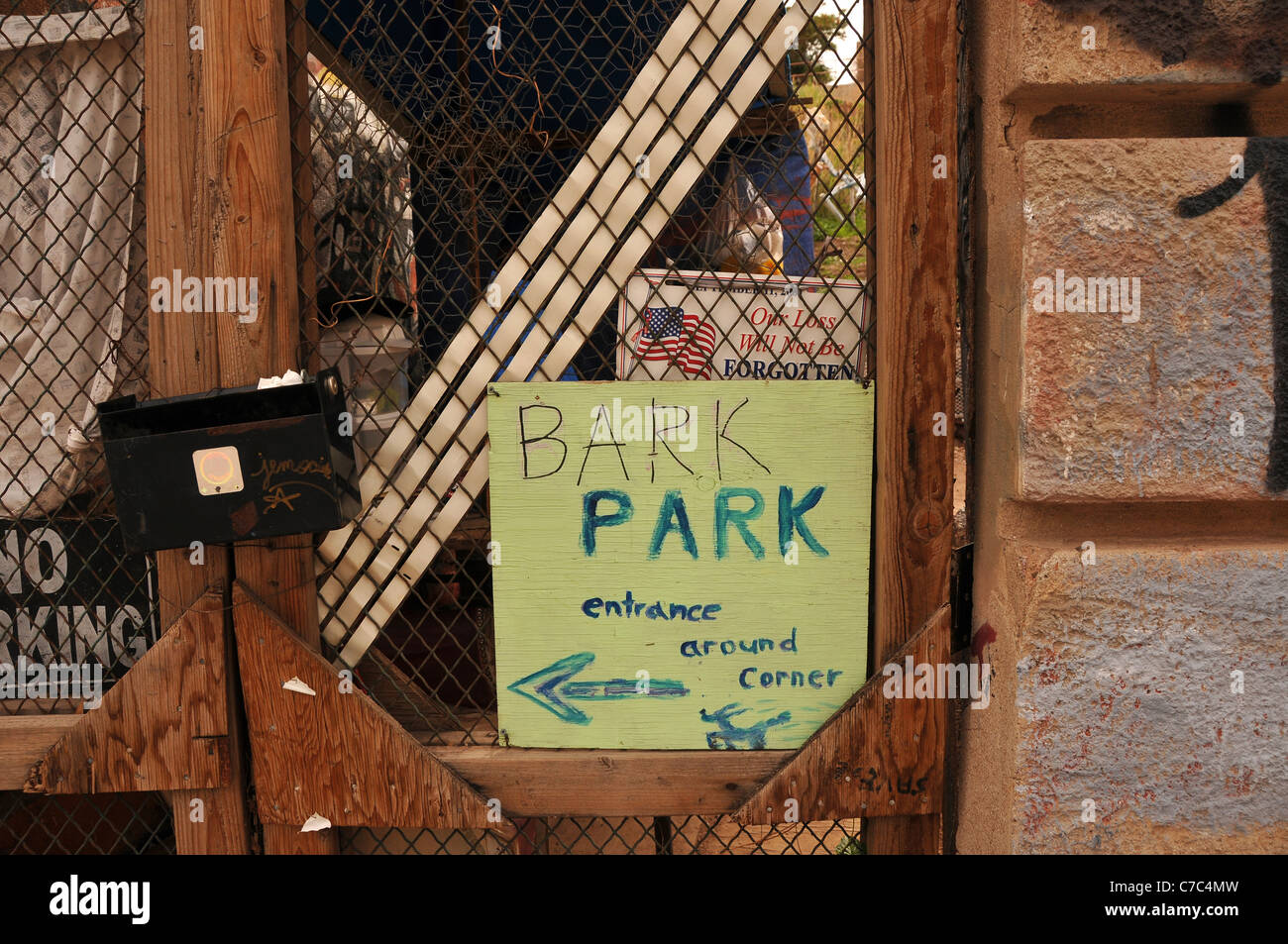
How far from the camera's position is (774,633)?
192cm

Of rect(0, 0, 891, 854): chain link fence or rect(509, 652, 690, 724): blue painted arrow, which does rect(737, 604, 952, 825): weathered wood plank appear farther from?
rect(0, 0, 891, 854): chain link fence

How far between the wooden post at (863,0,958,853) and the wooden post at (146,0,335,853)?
4.31 feet

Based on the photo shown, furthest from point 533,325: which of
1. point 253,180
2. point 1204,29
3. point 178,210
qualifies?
point 1204,29

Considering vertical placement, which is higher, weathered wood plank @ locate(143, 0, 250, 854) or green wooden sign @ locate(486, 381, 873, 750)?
weathered wood plank @ locate(143, 0, 250, 854)

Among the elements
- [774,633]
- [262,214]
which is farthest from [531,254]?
[774,633]

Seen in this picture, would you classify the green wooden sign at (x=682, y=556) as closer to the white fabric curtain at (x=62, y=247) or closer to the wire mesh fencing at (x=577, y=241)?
the wire mesh fencing at (x=577, y=241)

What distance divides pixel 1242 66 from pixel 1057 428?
0.75 meters

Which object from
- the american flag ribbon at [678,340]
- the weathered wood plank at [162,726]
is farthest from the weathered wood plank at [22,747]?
the american flag ribbon at [678,340]

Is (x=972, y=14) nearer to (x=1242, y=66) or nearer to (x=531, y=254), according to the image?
(x=1242, y=66)

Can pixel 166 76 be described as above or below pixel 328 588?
above

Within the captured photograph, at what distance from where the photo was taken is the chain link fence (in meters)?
1.90

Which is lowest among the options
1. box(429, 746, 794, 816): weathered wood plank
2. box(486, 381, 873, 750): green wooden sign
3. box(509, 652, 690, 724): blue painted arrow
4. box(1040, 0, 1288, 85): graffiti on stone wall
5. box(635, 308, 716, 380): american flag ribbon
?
box(429, 746, 794, 816): weathered wood plank

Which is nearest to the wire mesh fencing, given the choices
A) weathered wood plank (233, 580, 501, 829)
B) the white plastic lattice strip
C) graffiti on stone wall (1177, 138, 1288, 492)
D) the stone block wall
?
the white plastic lattice strip

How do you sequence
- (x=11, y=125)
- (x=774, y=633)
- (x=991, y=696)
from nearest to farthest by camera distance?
(x=991, y=696) → (x=774, y=633) → (x=11, y=125)
